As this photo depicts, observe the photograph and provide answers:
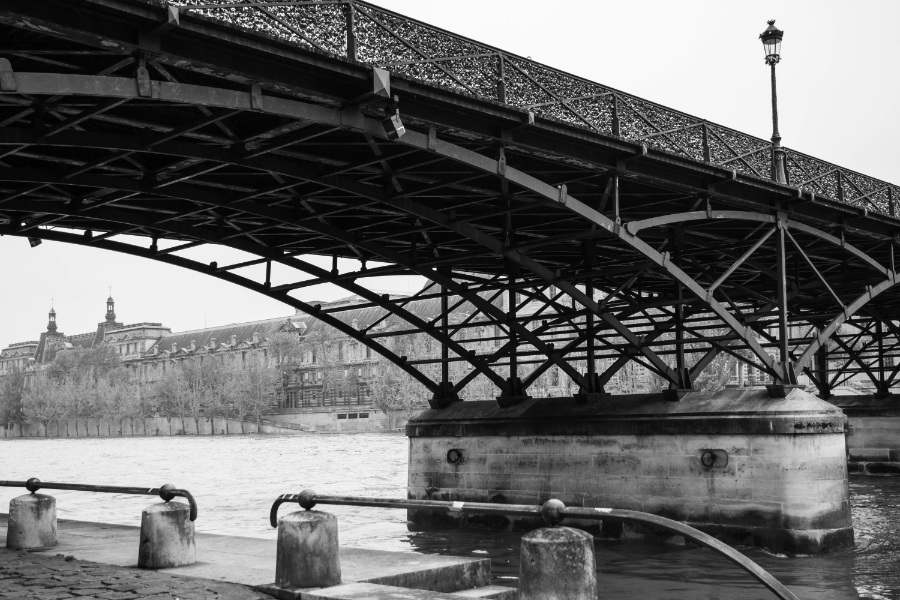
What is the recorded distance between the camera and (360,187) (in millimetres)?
19344

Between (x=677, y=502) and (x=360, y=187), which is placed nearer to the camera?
(x=360, y=187)

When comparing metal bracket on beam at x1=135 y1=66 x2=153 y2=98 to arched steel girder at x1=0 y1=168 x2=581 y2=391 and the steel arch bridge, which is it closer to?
the steel arch bridge

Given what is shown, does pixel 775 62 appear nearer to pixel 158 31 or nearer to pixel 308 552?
pixel 158 31

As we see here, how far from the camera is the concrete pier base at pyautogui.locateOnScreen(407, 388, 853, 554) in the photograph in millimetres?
21359

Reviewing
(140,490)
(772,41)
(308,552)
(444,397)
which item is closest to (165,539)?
(140,490)

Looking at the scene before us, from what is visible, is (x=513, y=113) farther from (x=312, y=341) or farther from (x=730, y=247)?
(x=312, y=341)

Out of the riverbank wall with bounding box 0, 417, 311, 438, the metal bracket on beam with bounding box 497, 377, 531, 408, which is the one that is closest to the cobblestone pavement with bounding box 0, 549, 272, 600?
the metal bracket on beam with bounding box 497, 377, 531, 408

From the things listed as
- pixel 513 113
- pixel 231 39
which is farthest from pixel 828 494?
pixel 231 39

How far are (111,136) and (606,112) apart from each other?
9131 millimetres

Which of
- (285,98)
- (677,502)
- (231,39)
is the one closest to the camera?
(231,39)

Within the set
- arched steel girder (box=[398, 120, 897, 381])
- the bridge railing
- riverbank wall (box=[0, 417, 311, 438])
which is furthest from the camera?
riverbank wall (box=[0, 417, 311, 438])

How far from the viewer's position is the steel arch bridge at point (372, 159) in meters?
13.1

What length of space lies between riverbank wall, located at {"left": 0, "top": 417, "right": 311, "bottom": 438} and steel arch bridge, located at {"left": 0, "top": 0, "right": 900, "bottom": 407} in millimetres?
107935

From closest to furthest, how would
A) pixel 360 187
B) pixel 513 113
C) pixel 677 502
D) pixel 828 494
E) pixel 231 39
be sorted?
pixel 231 39, pixel 513 113, pixel 360 187, pixel 828 494, pixel 677 502
